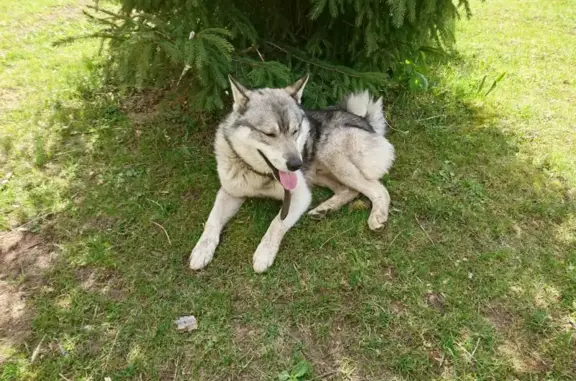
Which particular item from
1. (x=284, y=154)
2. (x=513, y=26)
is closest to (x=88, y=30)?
(x=284, y=154)

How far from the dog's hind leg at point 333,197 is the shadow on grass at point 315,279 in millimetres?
A: 74

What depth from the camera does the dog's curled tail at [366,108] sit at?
3.69 meters

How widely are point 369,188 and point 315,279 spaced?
1.00 metres

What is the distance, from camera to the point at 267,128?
110 inches

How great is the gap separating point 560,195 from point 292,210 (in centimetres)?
252

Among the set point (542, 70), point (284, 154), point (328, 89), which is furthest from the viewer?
point (542, 70)

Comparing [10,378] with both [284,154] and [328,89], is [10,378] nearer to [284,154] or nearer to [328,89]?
[284,154]

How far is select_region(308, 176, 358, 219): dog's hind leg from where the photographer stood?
3.22m

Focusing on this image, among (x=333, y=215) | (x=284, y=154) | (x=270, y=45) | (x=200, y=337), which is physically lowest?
(x=200, y=337)

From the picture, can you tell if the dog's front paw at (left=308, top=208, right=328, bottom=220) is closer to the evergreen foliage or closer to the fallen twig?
the evergreen foliage

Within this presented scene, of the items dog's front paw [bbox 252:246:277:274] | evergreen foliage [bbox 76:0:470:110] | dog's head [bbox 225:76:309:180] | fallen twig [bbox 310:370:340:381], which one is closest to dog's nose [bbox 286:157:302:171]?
dog's head [bbox 225:76:309:180]

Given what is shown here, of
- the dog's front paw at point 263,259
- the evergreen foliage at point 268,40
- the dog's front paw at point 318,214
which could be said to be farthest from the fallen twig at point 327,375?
the evergreen foliage at point 268,40

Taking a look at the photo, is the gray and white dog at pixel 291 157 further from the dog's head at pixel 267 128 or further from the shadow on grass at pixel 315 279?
the shadow on grass at pixel 315 279

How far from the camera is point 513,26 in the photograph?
6.84 m
